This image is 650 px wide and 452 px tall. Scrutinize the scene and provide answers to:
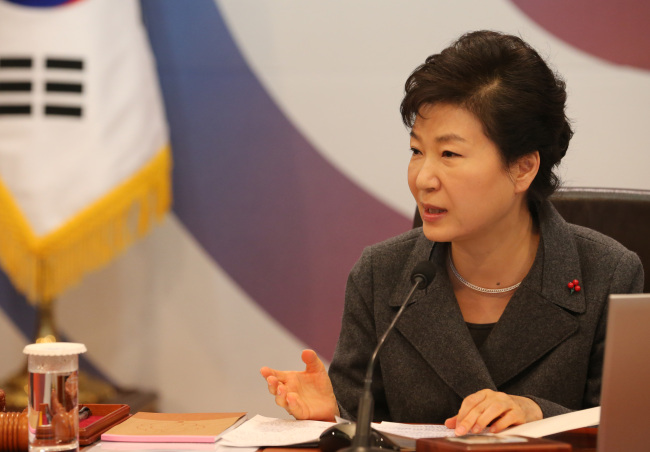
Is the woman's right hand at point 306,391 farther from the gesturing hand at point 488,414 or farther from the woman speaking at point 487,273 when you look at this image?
the gesturing hand at point 488,414

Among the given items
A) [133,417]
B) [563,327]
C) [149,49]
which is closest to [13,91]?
[149,49]

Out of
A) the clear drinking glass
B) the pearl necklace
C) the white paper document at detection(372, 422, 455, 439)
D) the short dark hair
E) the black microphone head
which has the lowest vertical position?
the white paper document at detection(372, 422, 455, 439)

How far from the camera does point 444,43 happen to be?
270cm

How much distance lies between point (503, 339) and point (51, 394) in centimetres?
93

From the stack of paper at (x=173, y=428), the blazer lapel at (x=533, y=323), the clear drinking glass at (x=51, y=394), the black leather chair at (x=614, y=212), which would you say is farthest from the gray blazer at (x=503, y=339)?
the clear drinking glass at (x=51, y=394)

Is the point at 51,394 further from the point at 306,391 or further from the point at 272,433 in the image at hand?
the point at 306,391

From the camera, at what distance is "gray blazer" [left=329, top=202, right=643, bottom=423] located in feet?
5.08

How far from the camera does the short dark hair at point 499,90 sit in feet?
5.07

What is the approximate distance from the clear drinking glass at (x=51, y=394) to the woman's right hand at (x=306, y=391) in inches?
14.0

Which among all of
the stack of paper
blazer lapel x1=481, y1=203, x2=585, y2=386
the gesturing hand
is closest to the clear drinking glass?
the stack of paper

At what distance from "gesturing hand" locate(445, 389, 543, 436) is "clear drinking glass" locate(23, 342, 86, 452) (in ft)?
2.03

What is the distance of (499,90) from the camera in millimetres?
1549

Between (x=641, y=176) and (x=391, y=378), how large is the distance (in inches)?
61.2

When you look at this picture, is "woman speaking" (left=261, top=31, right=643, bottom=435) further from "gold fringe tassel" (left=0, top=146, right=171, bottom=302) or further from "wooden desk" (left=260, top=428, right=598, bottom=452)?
"gold fringe tassel" (left=0, top=146, right=171, bottom=302)
